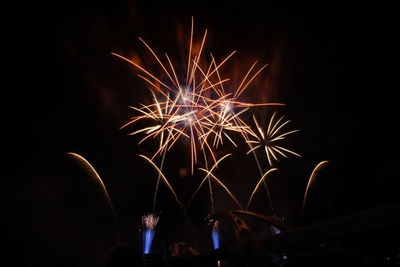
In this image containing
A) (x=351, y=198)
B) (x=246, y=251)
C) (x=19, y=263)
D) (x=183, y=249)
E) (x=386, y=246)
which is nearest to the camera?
(x=246, y=251)

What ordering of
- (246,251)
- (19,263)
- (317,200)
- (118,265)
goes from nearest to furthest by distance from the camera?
(246,251) < (118,265) < (19,263) < (317,200)

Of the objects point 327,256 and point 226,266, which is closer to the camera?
point 327,256

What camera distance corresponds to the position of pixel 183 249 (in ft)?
86.0

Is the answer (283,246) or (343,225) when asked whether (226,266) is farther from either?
(343,225)

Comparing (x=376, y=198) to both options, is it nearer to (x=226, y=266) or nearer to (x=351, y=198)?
(x=351, y=198)

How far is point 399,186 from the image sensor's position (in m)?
45.2

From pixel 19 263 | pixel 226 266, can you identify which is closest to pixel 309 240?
pixel 226 266

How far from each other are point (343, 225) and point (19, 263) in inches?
2129

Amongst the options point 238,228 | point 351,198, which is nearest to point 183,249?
point 238,228

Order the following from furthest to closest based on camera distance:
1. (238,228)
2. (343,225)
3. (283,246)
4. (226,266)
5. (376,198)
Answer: (376,198)
(226,266)
(238,228)
(283,246)
(343,225)

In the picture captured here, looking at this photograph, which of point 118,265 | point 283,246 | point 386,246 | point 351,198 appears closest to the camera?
point 283,246

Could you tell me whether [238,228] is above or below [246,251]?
above

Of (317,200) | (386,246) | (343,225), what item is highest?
(317,200)

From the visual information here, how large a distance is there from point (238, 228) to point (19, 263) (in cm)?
4401
